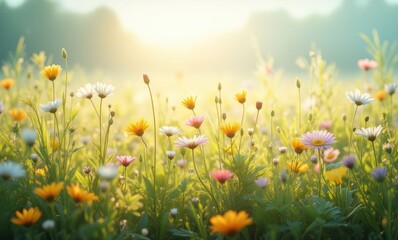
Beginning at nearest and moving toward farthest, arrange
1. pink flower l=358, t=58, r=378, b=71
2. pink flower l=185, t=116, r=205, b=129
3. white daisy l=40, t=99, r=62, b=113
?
white daisy l=40, t=99, r=62, b=113
pink flower l=185, t=116, r=205, b=129
pink flower l=358, t=58, r=378, b=71

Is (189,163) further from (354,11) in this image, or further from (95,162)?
(354,11)

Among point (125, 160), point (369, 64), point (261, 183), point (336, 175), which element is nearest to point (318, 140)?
point (336, 175)

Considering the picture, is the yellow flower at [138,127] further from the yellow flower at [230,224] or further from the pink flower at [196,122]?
the yellow flower at [230,224]

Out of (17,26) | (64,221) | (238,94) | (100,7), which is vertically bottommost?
(64,221)

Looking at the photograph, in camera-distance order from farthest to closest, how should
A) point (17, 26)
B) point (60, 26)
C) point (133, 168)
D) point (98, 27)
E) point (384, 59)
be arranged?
point (98, 27)
point (60, 26)
point (17, 26)
point (384, 59)
point (133, 168)

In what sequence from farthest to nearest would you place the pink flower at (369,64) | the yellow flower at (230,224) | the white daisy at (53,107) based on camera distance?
the pink flower at (369,64) → the white daisy at (53,107) → the yellow flower at (230,224)

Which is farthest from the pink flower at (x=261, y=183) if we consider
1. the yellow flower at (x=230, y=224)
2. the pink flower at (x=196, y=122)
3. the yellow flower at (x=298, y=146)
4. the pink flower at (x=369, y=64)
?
the pink flower at (x=369, y=64)

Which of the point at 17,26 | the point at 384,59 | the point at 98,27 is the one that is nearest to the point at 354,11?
the point at 98,27

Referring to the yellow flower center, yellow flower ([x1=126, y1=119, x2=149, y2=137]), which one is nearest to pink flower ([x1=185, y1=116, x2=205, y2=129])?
yellow flower ([x1=126, y1=119, x2=149, y2=137])

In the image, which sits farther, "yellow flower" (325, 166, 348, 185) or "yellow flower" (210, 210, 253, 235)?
"yellow flower" (325, 166, 348, 185)

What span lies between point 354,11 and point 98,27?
1469 cm

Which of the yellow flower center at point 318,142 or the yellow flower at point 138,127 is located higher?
the yellow flower at point 138,127

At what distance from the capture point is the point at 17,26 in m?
20.8

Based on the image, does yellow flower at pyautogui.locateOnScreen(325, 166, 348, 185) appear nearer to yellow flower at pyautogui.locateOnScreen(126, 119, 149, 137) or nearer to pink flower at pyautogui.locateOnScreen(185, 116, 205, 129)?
pink flower at pyautogui.locateOnScreen(185, 116, 205, 129)
